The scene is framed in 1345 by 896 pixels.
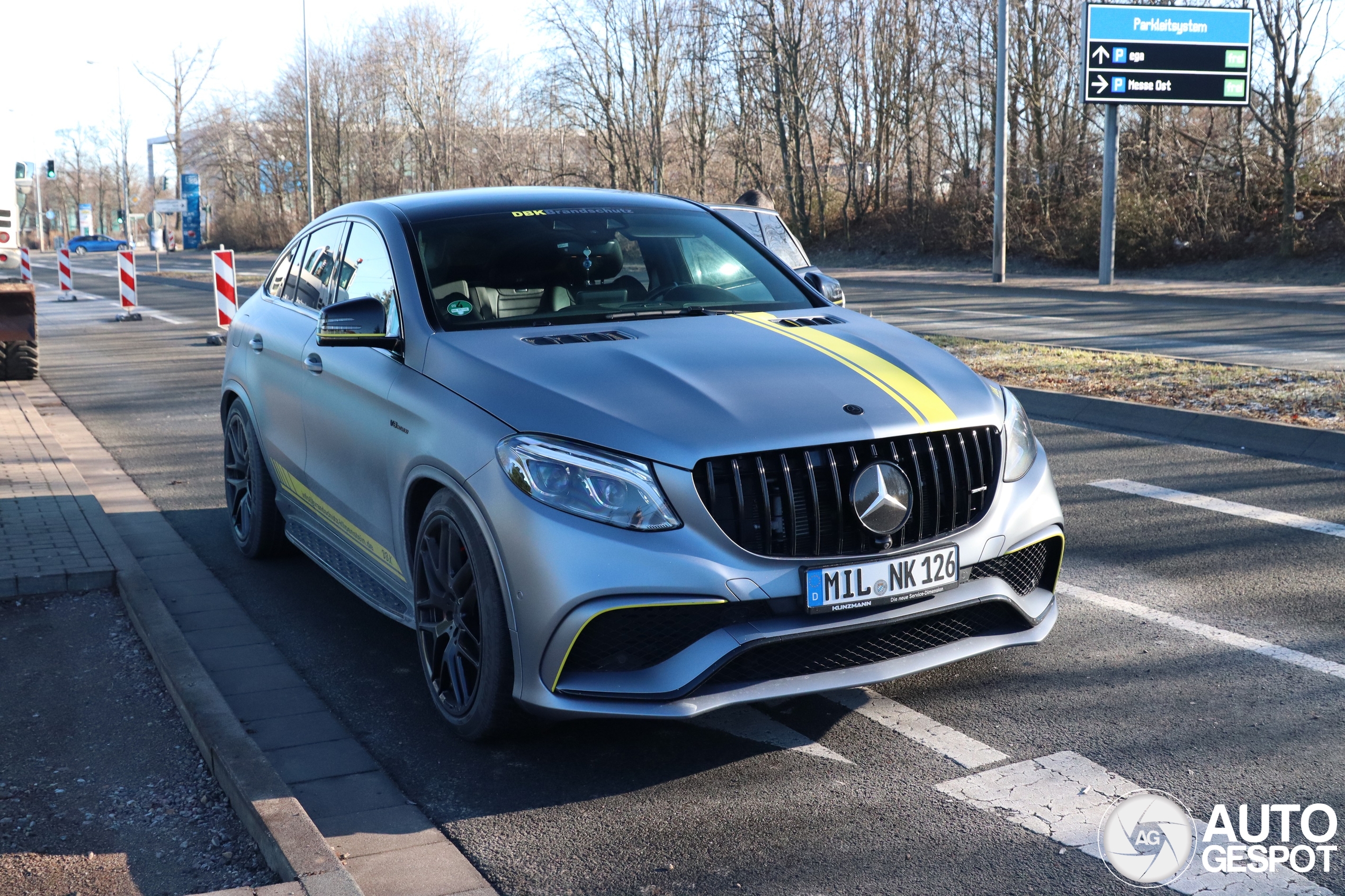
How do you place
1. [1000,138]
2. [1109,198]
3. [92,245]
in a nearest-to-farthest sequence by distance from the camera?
1. [1109,198]
2. [1000,138]
3. [92,245]

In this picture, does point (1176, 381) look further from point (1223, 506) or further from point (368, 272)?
point (368, 272)

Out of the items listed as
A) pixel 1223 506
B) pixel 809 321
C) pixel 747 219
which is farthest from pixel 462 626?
pixel 747 219

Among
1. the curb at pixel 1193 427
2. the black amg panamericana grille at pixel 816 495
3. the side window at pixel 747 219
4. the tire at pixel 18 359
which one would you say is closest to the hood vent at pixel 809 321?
the black amg panamericana grille at pixel 816 495

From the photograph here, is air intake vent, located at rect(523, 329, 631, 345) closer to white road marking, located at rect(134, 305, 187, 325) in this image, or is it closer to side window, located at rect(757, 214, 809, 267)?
side window, located at rect(757, 214, 809, 267)

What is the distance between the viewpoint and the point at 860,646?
353cm

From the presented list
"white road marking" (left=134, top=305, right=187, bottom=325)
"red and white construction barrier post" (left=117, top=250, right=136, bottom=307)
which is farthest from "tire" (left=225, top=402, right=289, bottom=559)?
"red and white construction barrier post" (left=117, top=250, right=136, bottom=307)

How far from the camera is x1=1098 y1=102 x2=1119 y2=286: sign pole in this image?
26.6 m

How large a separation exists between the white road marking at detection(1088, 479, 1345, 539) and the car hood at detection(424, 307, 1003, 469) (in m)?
3.17

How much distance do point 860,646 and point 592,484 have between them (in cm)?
89

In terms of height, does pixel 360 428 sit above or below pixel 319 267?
below

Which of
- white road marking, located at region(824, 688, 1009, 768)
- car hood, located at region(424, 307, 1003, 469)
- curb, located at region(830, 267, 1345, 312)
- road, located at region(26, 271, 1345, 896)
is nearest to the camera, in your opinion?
road, located at region(26, 271, 1345, 896)

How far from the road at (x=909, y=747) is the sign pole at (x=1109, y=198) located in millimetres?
22042

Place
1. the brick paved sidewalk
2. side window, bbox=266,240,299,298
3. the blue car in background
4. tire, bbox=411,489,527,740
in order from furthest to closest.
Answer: the blue car in background < side window, bbox=266,240,299,298 < the brick paved sidewalk < tire, bbox=411,489,527,740

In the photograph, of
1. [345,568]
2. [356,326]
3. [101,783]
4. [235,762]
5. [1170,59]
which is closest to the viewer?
[235,762]
